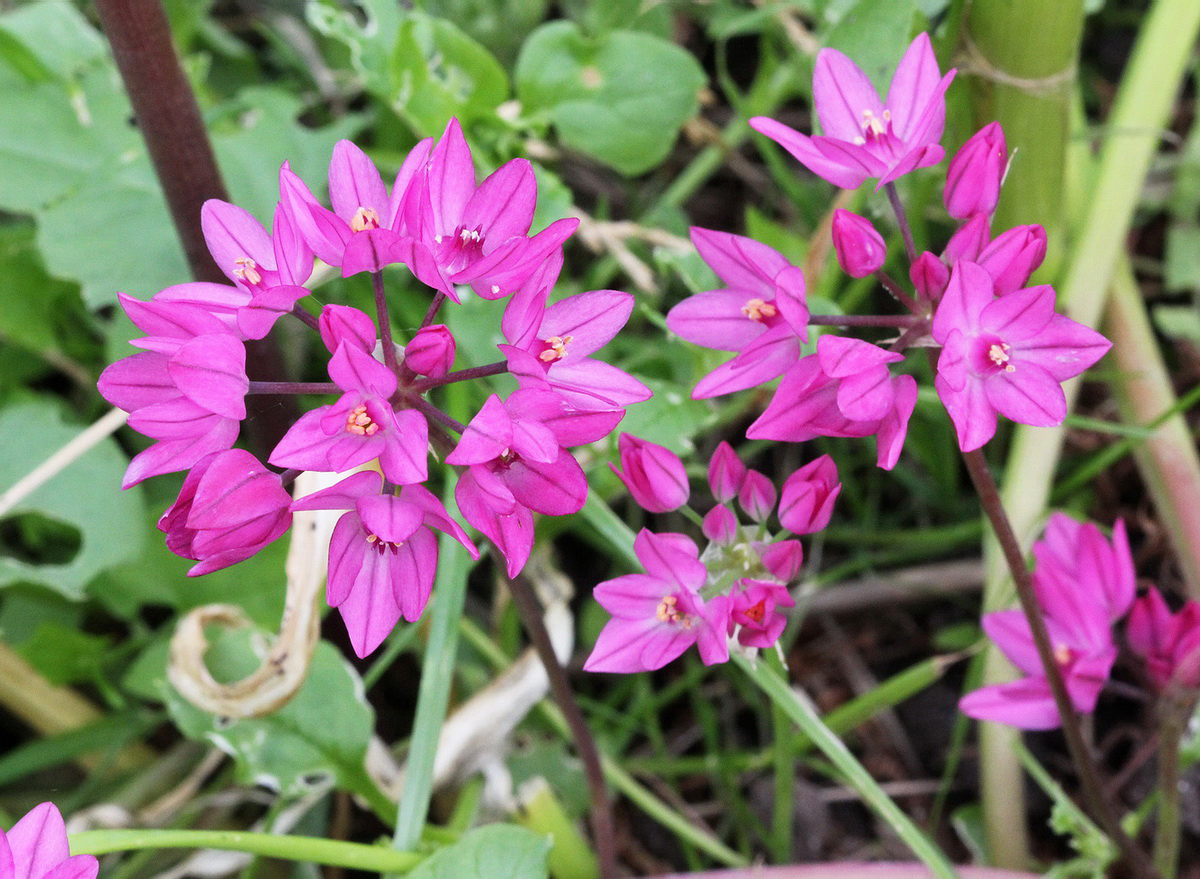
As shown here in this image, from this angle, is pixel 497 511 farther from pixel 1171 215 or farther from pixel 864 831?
pixel 1171 215

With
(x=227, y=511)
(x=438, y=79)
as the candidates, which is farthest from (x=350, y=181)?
(x=438, y=79)

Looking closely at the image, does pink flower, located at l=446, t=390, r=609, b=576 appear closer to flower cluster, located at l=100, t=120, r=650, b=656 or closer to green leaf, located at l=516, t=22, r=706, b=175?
flower cluster, located at l=100, t=120, r=650, b=656

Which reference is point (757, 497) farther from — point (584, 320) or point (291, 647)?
point (291, 647)

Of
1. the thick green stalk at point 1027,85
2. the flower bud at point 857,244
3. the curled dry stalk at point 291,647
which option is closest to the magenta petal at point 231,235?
the curled dry stalk at point 291,647

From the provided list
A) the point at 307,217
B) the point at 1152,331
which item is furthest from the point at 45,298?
the point at 1152,331

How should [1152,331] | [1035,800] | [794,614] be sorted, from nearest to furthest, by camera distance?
[1035,800] → [794,614] → [1152,331]

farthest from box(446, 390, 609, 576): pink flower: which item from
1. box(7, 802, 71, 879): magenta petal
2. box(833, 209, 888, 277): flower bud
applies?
box(7, 802, 71, 879): magenta petal
